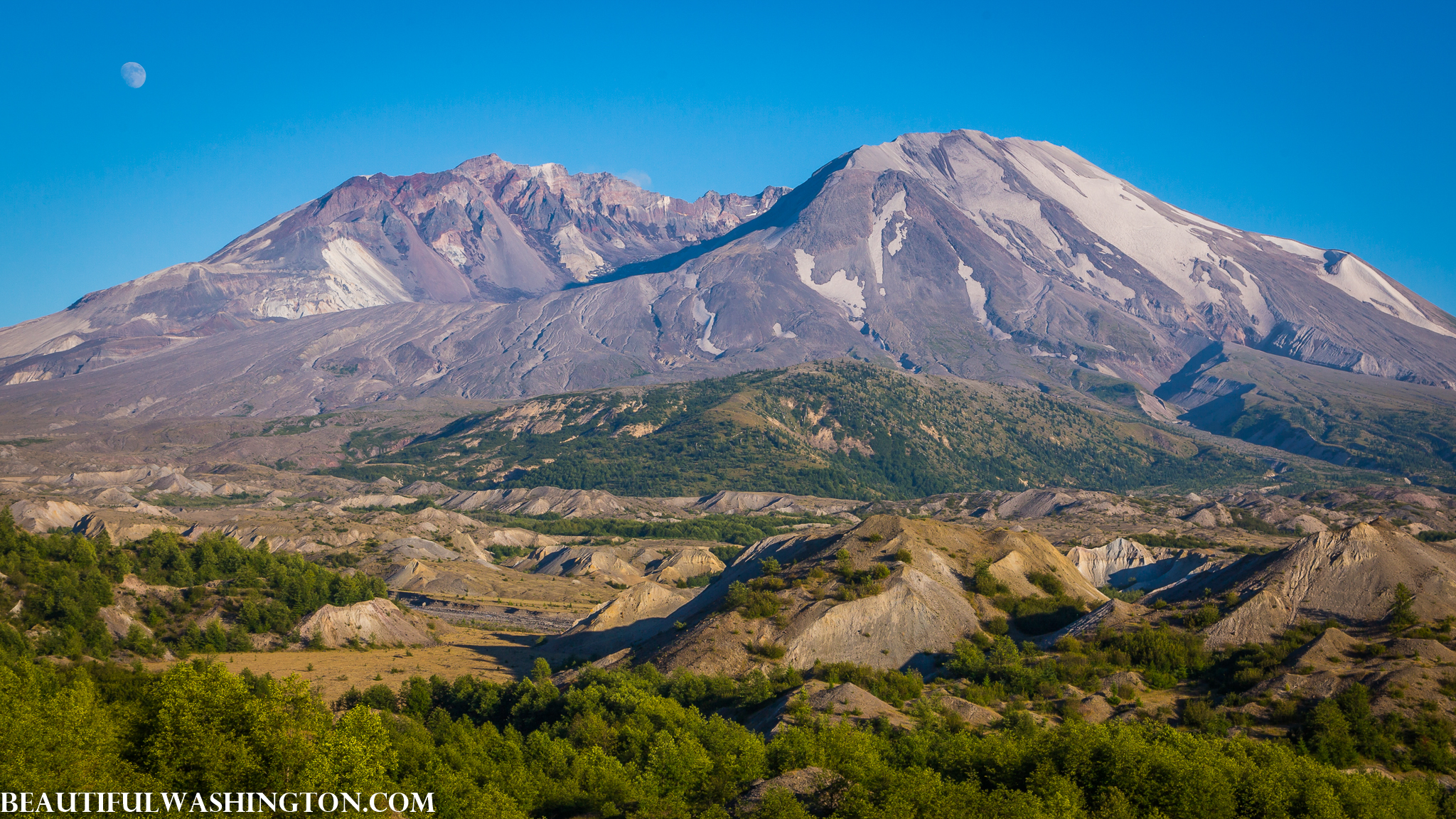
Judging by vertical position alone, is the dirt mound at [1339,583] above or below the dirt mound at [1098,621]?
above

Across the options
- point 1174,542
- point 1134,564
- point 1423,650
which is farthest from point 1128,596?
point 1174,542

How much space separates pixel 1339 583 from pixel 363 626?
61.4 metres

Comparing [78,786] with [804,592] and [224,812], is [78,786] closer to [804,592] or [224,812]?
[224,812]

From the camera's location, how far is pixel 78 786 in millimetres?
32594

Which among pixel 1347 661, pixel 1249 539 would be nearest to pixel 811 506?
pixel 1249 539

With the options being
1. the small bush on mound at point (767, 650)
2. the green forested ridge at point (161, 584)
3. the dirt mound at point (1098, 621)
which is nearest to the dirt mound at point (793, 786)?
the small bush on mound at point (767, 650)

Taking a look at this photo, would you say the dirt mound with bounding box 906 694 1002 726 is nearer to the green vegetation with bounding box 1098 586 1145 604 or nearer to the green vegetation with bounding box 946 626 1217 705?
the green vegetation with bounding box 946 626 1217 705

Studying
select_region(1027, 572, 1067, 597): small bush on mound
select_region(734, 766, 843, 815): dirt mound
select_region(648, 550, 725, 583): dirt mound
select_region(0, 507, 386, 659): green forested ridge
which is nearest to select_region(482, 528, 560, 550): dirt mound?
select_region(648, 550, 725, 583): dirt mound

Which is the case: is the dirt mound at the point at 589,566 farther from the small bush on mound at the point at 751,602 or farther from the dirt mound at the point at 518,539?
the small bush on mound at the point at 751,602

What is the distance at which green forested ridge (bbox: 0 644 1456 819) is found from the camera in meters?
33.7

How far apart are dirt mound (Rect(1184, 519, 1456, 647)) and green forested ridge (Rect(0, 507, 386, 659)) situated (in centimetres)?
6126

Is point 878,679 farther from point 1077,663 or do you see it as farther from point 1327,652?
point 1327,652

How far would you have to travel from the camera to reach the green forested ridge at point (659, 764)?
3366cm

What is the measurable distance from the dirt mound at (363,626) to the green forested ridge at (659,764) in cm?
3035
